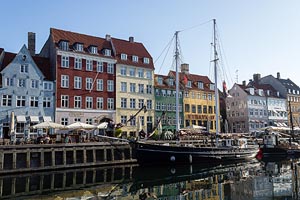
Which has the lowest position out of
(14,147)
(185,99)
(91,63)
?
(14,147)

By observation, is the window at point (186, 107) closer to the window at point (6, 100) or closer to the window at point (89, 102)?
the window at point (89, 102)

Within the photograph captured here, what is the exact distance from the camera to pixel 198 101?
62781mm

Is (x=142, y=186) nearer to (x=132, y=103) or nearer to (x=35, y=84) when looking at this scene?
(x=35, y=84)

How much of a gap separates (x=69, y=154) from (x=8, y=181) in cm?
870

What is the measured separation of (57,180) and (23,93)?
19.9m

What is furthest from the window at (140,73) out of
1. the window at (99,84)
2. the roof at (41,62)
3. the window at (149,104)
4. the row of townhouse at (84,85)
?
the roof at (41,62)

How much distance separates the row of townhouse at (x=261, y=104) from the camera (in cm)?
7169

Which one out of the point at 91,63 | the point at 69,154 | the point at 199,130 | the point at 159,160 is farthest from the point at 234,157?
the point at 91,63

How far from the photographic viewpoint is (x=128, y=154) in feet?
119

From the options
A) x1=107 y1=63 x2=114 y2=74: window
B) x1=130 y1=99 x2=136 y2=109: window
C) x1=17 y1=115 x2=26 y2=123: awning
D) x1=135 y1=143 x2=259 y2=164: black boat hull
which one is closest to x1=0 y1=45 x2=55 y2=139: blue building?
x1=17 y1=115 x2=26 y2=123: awning

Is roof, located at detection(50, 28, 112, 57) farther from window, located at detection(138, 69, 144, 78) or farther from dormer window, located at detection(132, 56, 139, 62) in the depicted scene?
window, located at detection(138, 69, 144, 78)

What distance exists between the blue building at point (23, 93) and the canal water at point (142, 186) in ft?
43.3

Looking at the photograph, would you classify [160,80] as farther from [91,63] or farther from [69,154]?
[69,154]

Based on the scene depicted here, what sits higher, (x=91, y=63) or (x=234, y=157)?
(x=91, y=63)
